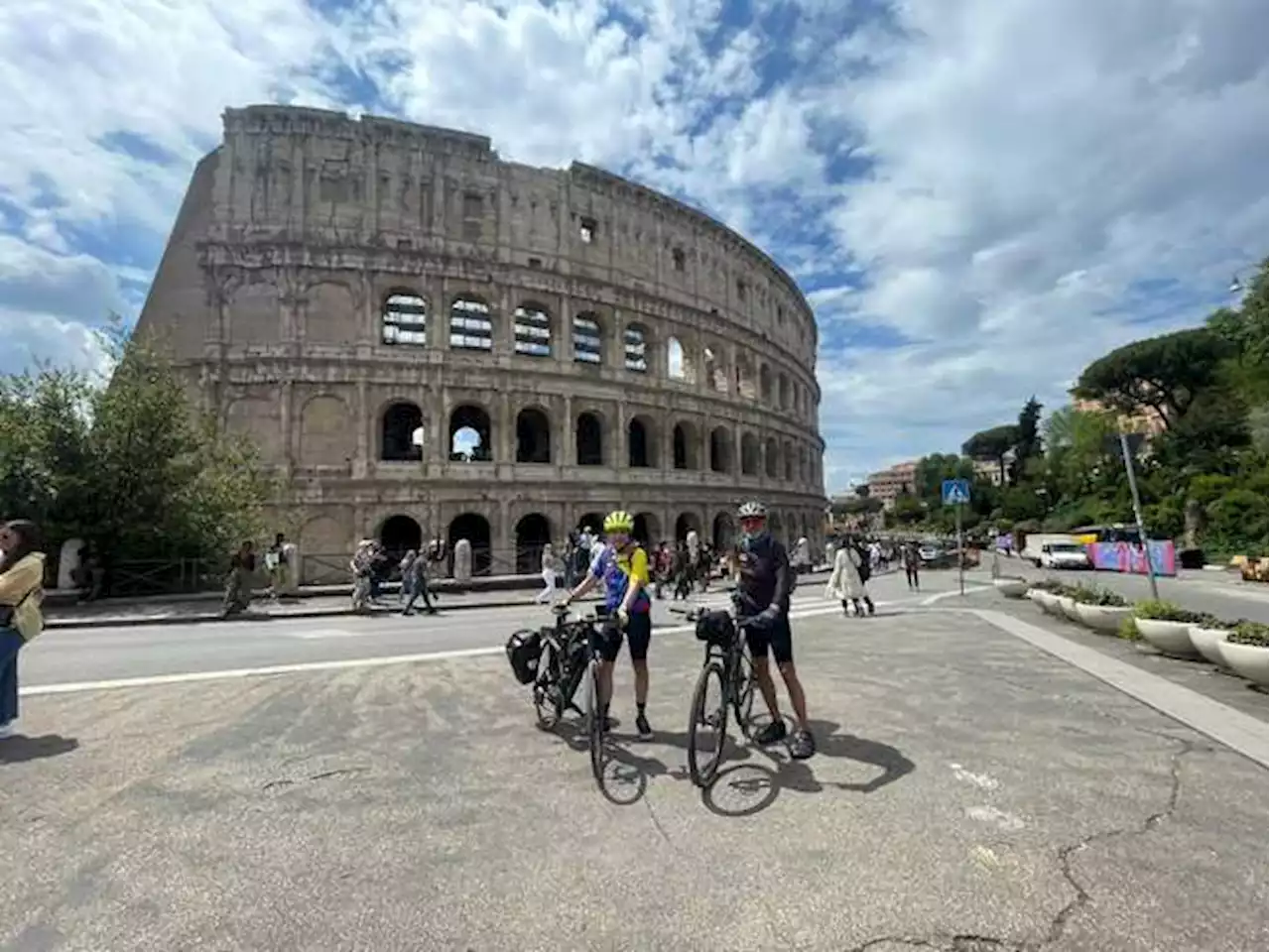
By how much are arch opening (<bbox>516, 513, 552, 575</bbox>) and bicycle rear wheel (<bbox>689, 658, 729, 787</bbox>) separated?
2685cm

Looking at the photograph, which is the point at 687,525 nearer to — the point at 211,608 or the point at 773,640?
the point at 211,608

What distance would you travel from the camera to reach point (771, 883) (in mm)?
3305

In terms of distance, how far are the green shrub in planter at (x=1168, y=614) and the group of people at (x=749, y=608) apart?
20.9ft

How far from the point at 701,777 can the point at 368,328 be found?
97.1 ft

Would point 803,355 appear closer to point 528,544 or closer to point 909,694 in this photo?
point 528,544

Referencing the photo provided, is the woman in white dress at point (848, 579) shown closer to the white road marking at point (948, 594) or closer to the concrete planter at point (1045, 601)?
the white road marking at point (948, 594)

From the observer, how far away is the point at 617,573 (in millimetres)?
5766

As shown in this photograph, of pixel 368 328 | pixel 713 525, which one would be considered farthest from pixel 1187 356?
pixel 368 328

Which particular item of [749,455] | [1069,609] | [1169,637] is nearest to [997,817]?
[1169,637]

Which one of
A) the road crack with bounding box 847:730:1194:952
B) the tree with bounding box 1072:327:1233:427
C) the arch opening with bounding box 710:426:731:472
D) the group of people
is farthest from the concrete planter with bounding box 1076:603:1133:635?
the tree with bounding box 1072:327:1233:427

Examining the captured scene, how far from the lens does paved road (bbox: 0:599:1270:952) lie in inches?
116

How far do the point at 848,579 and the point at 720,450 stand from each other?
2722 cm

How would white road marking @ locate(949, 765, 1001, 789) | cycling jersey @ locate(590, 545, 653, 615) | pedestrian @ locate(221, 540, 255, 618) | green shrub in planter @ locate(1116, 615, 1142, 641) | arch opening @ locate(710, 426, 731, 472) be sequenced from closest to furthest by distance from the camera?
1. white road marking @ locate(949, 765, 1001, 789)
2. cycling jersey @ locate(590, 545, 653, 615)
3. green shrub in planter @ locate(1116, 615, 1142, 641)
4. pedestrian @ locate(221, 540, 255, 618)
5. arch opening @ locate(710, 426, 731, 472)

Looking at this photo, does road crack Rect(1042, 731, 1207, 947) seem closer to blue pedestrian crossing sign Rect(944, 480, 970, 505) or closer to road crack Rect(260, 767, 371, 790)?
road crack Rect(260, 767, 371, 790)
